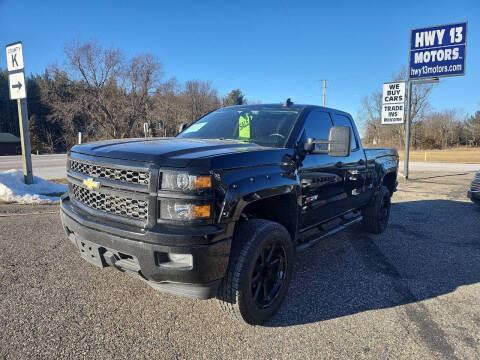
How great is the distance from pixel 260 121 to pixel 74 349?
2.64 metres

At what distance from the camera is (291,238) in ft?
10.1

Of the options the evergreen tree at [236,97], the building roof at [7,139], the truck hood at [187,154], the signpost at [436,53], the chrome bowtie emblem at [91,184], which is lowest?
the chrome bowtie emblem at [91,184]

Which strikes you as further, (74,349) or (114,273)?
(114,273)

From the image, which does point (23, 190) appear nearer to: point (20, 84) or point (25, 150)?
point (25, 150)

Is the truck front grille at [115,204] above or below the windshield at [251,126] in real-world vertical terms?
below

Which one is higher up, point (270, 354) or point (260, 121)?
point (260, 121)

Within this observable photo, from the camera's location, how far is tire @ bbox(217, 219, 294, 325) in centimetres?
239

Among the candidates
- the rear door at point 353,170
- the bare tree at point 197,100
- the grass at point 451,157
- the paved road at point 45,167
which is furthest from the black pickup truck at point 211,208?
the bare tree at point 197,100

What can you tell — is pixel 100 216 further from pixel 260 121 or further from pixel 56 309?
pixel 260 121

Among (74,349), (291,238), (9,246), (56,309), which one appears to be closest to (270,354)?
(291,238)

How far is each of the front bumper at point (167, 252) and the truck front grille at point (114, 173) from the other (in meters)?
0.34

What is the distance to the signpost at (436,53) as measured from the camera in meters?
11.5

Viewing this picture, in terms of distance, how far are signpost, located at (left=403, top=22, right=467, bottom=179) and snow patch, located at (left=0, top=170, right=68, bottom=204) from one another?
38.2 feet

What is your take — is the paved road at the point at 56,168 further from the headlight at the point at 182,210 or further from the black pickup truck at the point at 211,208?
the headlight at the point at 182,210
